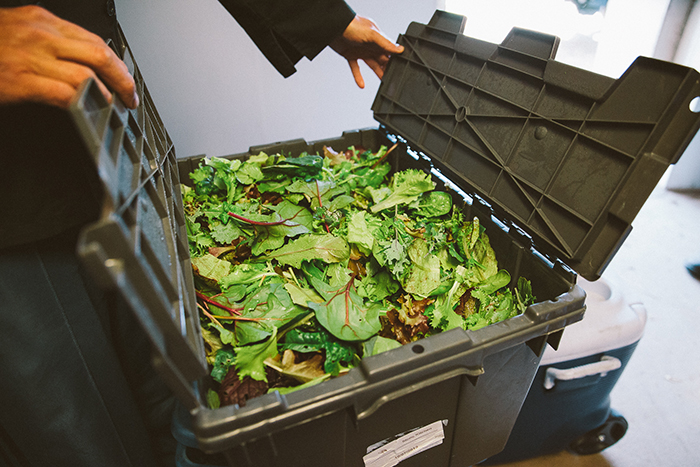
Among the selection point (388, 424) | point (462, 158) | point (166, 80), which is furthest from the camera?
point (166, 80)

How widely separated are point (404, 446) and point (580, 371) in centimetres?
51

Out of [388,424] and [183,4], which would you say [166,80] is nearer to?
[183,4]

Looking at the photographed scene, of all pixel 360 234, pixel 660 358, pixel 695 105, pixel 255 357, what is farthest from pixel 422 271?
pixel 660 358

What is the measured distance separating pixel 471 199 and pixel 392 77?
0.49 metres

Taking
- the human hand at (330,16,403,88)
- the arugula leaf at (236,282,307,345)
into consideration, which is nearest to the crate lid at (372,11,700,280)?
the human hand at (330,16,403,88)

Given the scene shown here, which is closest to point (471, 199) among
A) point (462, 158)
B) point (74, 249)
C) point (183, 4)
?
point (462, 158)

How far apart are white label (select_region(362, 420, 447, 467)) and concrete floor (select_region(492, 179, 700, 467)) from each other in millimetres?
676

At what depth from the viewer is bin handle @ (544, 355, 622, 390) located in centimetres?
86

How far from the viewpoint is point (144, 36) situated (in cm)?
139

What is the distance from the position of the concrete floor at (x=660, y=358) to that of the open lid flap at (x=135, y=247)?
1123 millimetres

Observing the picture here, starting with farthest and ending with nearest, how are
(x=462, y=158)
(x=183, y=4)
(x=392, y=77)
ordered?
(x=183, y=4) → (x=392, y=77) → (x=462, y=158)

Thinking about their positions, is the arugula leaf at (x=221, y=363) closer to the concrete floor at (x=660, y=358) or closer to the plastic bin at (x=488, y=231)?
the plastic bin at (x=488, y=231)

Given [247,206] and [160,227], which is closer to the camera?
[160,227]

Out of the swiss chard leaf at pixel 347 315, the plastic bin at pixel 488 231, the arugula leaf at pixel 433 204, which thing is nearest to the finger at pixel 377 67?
the plastic bin at pixel 488 231
